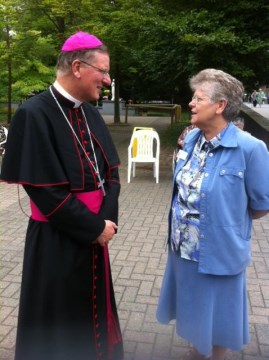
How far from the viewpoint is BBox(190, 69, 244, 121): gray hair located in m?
2.37

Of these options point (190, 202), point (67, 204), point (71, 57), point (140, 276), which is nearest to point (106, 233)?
point (67, 204)

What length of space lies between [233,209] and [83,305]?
39.2 inches

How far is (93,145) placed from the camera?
2.39 meters

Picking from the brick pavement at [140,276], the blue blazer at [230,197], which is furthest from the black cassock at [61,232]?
the brick pavement at [140,276]

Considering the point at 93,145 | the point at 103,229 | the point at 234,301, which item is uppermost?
the point at 93,145

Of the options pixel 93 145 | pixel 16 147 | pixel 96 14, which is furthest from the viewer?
pixel 96 14

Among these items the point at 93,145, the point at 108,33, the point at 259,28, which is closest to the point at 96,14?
the point at 108,33

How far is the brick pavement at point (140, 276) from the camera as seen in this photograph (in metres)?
3.21

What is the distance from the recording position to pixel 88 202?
2303mm

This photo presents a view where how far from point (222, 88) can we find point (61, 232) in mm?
1168

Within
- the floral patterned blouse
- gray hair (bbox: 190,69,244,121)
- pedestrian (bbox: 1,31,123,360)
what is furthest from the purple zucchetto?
the floral patterned blouse

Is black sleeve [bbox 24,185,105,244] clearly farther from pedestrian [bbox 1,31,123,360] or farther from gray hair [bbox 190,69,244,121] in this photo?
gray hair [bbox 190,69,244,121]

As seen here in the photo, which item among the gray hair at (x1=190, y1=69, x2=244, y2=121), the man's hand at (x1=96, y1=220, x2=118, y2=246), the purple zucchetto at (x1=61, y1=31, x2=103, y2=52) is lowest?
the man's hand at (x1=96, y1=220, x2=118, y2=246)

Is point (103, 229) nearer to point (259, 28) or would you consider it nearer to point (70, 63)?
point (70, 63)
